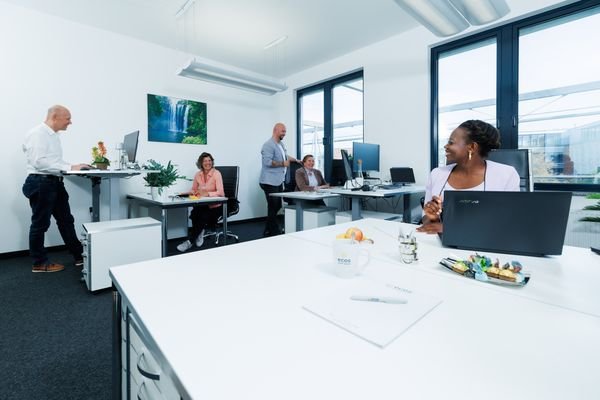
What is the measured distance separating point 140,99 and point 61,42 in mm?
1057

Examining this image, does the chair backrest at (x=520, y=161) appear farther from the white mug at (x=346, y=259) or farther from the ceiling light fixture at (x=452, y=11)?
the white mug at (x=346, y=259)

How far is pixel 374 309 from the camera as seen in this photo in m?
0.67

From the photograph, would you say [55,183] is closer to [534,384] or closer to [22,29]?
[22,29]

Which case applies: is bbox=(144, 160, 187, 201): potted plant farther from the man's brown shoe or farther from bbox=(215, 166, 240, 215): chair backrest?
the man's brown shoe

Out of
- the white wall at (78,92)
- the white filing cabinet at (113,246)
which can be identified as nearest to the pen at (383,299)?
the white filing cabinet at (113,246)

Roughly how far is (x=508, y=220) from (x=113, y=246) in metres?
2.83

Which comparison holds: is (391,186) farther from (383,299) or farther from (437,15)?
(383,299)

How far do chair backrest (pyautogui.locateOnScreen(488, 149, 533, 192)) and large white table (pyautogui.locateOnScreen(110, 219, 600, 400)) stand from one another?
1756 millimetres

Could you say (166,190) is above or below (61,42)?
below

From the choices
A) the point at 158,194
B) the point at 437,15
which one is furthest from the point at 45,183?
the point at 437,15

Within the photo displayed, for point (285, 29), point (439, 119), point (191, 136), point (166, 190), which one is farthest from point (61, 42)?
point (439, 119)

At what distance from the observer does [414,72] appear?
13.8ft

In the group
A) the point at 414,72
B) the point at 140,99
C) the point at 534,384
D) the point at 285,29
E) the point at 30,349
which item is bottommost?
the point at 30,349

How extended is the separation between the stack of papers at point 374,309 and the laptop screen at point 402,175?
346 cm
